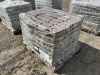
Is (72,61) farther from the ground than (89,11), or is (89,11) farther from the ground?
(89,11)

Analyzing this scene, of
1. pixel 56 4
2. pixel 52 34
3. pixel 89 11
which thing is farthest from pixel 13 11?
pixel 89 11

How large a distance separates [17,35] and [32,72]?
199 centimetres

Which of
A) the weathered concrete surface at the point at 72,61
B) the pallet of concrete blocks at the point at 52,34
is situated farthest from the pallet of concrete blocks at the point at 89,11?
the pallet of concrete blocks at the point at 52,34

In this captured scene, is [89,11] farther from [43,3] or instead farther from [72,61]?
[72,61]

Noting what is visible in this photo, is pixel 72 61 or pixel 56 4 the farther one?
pixel 56 4

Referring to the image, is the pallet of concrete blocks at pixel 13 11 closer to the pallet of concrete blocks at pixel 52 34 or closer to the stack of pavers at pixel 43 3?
the stack of pavers at pixel 43 3

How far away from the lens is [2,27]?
579 cm

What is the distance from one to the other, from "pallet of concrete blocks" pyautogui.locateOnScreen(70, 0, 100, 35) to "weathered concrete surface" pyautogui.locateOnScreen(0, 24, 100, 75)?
1.24 feet

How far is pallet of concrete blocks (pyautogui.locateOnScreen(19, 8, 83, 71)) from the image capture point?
3213mm

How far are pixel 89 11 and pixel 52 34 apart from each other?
7.80ft

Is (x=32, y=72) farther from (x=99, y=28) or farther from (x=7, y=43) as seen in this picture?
(x=99, y=28)

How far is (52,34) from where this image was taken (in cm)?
307

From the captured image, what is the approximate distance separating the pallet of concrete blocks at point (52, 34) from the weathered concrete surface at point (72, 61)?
19 centimetres

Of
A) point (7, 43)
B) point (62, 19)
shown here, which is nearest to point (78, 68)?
point (62, 19)
